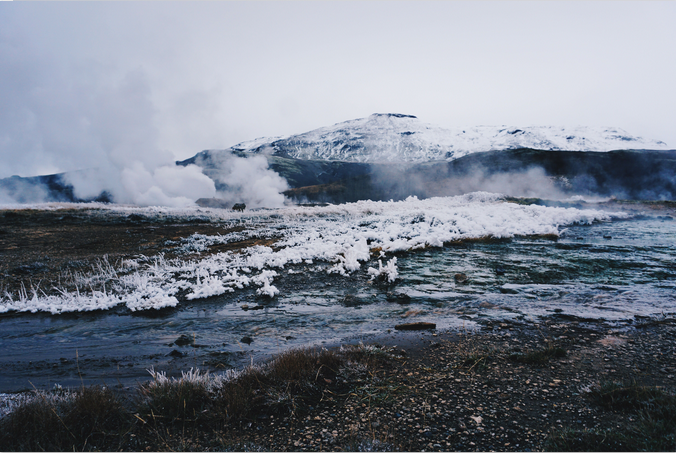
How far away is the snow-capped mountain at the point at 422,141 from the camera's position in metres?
118

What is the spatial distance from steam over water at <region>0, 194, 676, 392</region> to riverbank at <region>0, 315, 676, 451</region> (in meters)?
1.27

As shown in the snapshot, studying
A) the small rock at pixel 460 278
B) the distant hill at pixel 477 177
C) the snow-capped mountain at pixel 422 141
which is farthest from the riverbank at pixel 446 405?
the snow-capped mountain at pixel 422 141

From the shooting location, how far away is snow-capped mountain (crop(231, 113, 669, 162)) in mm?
117938

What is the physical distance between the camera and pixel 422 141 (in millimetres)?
128500

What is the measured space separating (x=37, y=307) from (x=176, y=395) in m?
6.29

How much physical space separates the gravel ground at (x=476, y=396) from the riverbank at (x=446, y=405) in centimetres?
1

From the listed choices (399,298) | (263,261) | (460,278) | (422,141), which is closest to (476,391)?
(399,298)

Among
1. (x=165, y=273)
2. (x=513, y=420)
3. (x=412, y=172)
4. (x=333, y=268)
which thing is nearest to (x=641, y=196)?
(x=412, y=172)

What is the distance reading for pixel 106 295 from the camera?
7273 mm

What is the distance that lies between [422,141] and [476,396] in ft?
447

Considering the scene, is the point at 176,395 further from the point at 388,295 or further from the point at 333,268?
the point at 333,268

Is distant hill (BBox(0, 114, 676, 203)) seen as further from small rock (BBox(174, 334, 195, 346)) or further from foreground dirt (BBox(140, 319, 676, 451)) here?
small rock (BBox(174, 334, 195, 346))

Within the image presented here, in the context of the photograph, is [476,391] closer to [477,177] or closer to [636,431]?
[636,431]

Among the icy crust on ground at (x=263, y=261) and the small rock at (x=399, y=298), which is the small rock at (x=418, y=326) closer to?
the small rock at (x=399, y=298)
